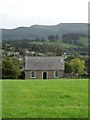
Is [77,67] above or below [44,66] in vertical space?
below

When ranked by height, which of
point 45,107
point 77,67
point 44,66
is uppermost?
point 45,107

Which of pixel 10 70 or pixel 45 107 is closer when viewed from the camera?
pixel 45 107

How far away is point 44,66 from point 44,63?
82 cm

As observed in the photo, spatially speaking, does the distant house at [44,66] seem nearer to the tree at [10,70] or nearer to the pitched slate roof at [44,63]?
the pitched slate roof at [44,63]

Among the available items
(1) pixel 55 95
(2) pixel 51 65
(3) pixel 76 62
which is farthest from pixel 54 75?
(1) pixel 55 95

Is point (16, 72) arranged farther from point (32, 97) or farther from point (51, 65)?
point (32, 97)

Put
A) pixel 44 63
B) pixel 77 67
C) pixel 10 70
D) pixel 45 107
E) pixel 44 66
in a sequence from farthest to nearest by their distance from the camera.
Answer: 1. pixel 77 67
2. pixel 44 63
3. pixel 44 66
4. pixel 10 70
5. pixel 45 107

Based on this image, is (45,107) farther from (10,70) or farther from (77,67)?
(77,67)

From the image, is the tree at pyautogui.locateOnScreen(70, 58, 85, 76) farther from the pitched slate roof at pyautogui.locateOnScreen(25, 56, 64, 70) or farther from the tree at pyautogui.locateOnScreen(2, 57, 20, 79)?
the tree at pyautogui.locateOnScreen(2, 57, 20, 79)

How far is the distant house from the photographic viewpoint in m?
86.8

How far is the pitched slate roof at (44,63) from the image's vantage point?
86.8 meters

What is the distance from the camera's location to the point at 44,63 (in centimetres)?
8719

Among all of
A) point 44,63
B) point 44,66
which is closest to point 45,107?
point 44,66

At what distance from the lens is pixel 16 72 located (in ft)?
244
